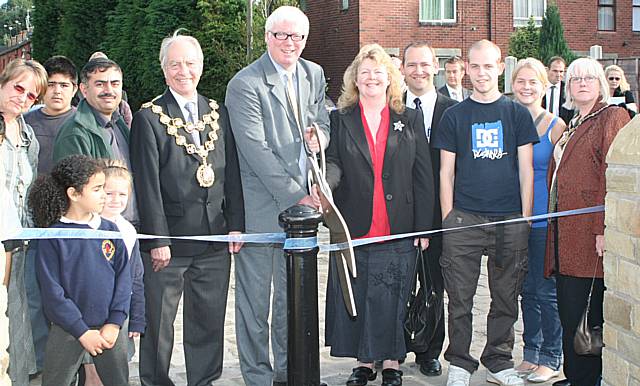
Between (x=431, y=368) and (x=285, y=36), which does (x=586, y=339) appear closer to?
(x=431, y=368)

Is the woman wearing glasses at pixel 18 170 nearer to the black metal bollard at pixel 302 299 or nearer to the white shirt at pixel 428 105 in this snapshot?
the black metal bollard at pixel 302 299

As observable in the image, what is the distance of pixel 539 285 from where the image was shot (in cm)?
→ 558

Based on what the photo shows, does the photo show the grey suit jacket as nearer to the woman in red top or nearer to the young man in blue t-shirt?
the woman in red top

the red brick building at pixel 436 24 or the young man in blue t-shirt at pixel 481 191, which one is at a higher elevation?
the red brick building at pixel 436 24

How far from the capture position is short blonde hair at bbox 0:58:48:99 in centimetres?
537

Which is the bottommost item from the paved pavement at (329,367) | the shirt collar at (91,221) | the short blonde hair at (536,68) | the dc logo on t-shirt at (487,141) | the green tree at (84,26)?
the paved pavement at (329,367)

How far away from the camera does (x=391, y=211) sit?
5.28 m

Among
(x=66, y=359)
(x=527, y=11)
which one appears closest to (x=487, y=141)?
(x=66, y=359)

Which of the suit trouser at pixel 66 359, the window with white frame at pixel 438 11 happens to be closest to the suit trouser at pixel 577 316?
the suit trouser at pixel 66 359

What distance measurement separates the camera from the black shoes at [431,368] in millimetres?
5664

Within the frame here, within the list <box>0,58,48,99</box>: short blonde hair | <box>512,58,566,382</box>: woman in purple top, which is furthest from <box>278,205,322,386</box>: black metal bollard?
<box>0,58,48,99</box>: short blonde hair

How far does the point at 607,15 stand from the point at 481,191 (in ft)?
84.4

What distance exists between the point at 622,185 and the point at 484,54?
Answer: 1.53 meters

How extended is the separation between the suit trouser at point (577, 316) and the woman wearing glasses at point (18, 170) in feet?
10.5
